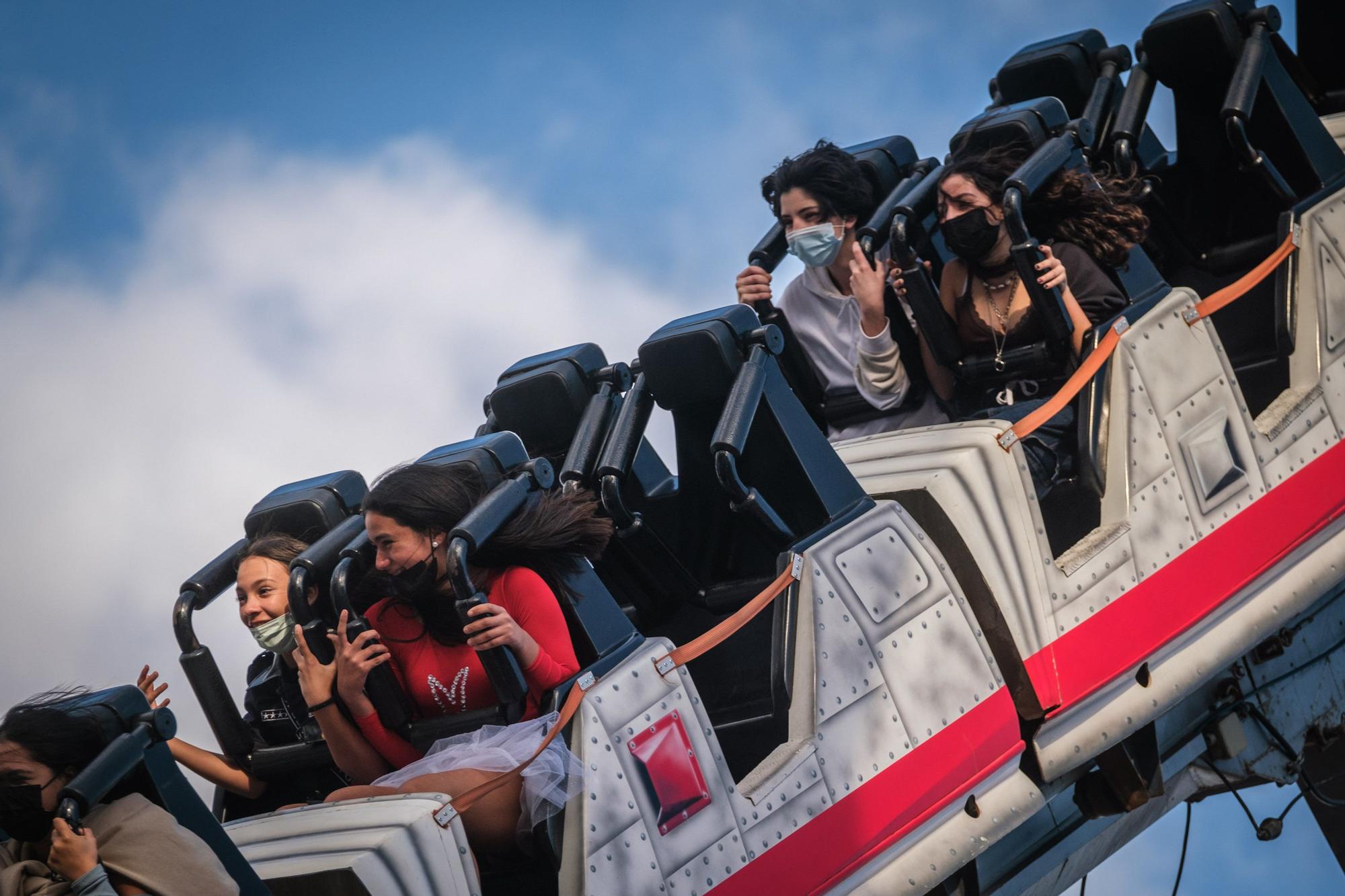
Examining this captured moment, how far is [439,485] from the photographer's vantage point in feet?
8.66

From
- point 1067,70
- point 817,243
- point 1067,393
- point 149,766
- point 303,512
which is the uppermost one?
point 1067,70

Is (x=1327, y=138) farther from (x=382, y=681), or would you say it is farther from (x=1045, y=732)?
(x=382, y=681)

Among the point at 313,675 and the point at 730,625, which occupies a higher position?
the point at 313,675

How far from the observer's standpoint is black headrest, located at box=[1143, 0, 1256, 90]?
3918 mm

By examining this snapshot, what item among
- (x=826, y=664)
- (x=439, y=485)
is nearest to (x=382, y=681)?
(x=439, y=485)

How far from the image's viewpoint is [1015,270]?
333 centimetres

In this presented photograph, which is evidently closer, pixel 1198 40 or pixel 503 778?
pixel 503 778

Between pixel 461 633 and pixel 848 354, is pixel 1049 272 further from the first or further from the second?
pixel 461 633

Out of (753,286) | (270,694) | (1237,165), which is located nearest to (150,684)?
(270,694)

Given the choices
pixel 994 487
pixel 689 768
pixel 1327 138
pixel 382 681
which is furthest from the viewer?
pixel 1327 138

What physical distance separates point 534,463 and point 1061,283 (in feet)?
4.23

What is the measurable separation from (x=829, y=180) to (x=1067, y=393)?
843mm

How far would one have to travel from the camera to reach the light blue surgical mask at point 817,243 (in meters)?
3.55

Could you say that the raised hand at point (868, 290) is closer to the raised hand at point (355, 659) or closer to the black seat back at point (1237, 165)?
the black seat back at point (1237, 165)
